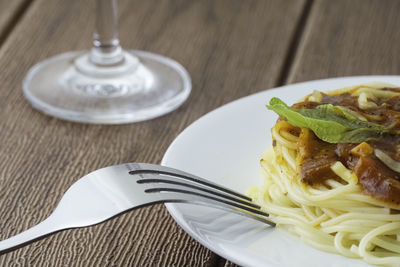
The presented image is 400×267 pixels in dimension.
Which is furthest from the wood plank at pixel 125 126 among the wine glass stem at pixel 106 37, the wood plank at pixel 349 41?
the wine glass stem at pixel 106 37

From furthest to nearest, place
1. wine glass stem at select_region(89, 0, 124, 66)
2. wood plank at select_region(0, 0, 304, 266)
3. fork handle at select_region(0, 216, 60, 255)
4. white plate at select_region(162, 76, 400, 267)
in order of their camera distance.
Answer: wine glass stem at select_region(89, 0, 124, 66) → wood plank at select_region(0, 0, 304, 266) → white plate at select_region(162, 76, 400, 267) → fork handle at select_region(0, 216, 60, 255)

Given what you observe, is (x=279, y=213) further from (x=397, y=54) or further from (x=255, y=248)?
(x=397, y=54)

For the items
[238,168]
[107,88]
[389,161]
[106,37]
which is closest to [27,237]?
[238,168]

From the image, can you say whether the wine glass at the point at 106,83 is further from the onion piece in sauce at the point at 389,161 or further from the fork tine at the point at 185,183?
the onion piece in sauce at the point at 389,161

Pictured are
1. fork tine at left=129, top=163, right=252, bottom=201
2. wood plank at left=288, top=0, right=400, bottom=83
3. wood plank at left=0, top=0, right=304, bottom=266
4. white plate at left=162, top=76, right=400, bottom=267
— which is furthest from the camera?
wood plank at left=288, top=0, right=400, bottom=83

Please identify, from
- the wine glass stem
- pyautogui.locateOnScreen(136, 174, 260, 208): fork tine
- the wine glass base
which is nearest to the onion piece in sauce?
pyautogui.locateOnScreen(136, 174, 260, 208): fork tine

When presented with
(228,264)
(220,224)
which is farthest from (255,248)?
(228,264)

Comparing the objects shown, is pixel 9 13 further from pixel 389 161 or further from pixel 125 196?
pixel 389 161

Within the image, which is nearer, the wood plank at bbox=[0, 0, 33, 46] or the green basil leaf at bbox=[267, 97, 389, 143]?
the green basil leaf at bbox=[267, 97, 389, 143]

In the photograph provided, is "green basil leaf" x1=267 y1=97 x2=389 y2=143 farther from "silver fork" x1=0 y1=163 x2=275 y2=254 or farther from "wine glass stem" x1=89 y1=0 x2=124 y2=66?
"wine glass stem" x1=89 y1=0 x2=124 y2=66

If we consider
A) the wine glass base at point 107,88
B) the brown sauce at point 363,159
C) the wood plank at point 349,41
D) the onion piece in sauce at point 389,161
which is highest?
the onion piece in sauce at point 389,161
